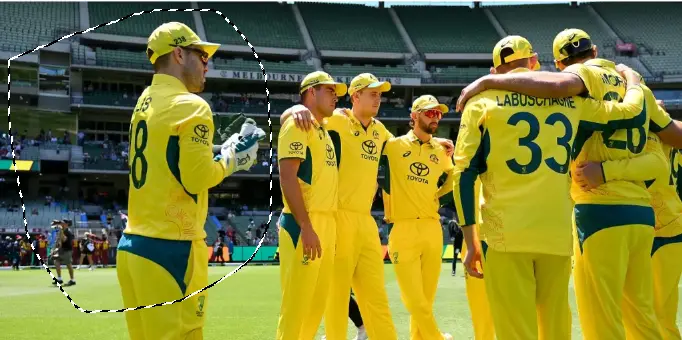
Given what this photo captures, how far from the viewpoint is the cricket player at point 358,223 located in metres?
5.94

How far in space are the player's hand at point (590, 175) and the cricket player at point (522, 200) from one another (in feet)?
1.77

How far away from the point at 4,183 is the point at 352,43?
29997 millimetres

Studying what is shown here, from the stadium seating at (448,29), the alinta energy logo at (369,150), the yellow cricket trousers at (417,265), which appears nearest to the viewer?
the yellow cricket trousers at (417,265)

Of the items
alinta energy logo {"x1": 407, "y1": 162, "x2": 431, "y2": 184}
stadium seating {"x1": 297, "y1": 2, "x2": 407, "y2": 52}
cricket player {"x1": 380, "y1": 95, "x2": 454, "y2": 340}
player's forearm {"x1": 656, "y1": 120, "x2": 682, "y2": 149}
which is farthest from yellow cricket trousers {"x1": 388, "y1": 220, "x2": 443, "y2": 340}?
stadium seating {"x1": 297, "y1": 2, "x2": 407, "y2": 52}

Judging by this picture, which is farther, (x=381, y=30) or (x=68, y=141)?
(x=381, y=30)

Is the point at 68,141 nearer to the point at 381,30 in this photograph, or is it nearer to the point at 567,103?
the point at 381,30

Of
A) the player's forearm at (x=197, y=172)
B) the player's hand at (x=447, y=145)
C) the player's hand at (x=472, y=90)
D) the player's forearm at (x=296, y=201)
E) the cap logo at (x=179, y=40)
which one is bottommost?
the player's forearm at (x=296, y=201)

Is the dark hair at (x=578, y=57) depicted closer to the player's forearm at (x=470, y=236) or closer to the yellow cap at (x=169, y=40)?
the player's forearm at (x=470, y=236)

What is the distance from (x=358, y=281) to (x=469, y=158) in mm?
2341

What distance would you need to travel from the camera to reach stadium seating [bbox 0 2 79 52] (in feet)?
154

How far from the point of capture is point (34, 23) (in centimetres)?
4997

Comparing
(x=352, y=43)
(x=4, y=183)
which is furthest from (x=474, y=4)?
(x=4, y=183)

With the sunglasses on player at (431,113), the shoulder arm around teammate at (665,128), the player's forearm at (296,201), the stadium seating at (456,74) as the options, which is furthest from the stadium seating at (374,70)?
the shoulder arm around teammate at (665,128)

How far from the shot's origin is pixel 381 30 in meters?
61.1
